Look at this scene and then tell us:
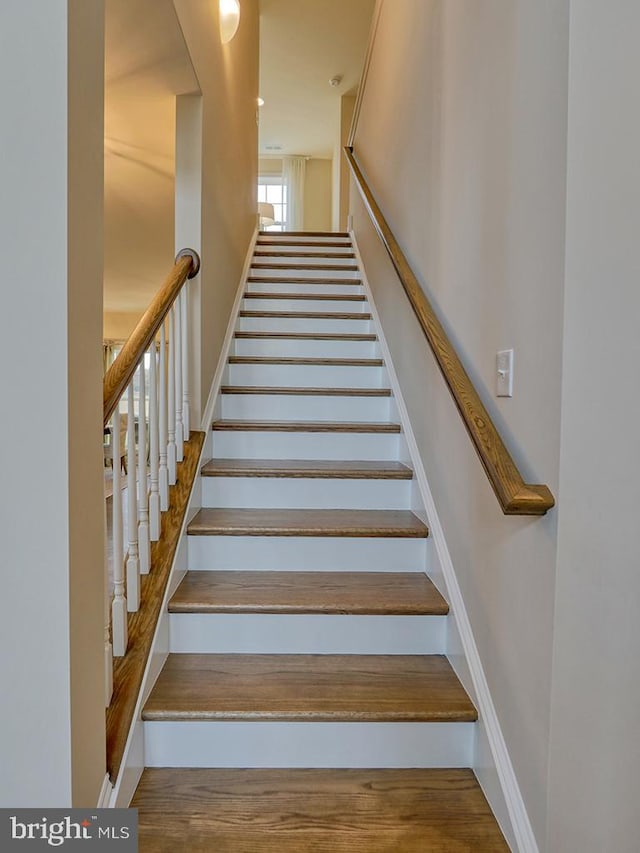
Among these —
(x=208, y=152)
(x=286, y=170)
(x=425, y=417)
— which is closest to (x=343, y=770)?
(x=425, y=417)

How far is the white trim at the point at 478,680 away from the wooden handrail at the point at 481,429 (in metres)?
0.59

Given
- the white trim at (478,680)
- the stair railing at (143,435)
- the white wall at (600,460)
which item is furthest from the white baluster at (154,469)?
the white wall at (600,460)

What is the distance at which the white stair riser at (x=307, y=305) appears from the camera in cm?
332

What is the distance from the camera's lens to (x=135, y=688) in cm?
131

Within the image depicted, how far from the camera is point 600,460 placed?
965 mm

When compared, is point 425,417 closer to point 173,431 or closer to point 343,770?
point 173,431

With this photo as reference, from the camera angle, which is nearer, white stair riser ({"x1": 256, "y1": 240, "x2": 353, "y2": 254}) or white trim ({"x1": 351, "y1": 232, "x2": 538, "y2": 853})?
white trim ({"x1": 351, "y1": 232, "x2": 538, "y2": 853})

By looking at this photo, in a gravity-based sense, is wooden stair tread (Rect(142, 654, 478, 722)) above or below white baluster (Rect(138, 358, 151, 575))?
below

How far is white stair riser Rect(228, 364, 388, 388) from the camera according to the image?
2.72 m

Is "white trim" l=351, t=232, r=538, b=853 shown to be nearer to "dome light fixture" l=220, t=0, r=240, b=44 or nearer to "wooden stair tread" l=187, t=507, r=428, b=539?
"wooden stair tread" l=187, t=507, r=428, b=539

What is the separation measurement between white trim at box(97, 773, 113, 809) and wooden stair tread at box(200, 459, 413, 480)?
3.64 ft

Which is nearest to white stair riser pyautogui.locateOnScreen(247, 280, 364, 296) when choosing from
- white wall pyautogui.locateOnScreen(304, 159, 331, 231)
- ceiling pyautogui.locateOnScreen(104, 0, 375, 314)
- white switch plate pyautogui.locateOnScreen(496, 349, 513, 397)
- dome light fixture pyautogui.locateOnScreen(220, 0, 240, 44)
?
ceiling pyautogui.locateOnScreen(104, 0, 375, 314)

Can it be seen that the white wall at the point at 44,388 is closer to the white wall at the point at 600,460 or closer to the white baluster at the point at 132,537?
the white baluster at the point at 132,537

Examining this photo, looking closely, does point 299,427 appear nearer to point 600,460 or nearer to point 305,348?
point 305,348
